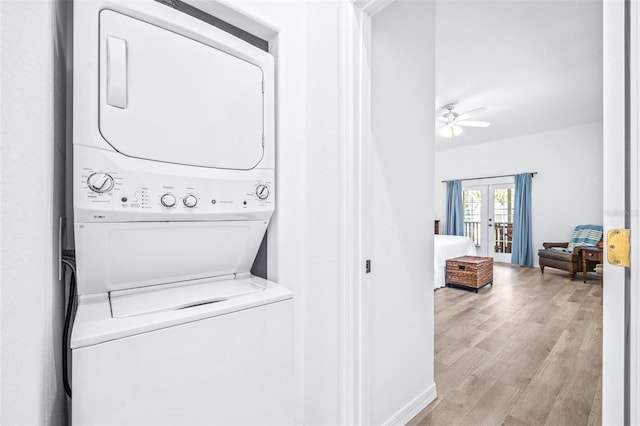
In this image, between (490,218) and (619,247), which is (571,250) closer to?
(490,218)

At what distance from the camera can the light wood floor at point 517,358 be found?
1.76m

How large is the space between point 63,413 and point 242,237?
0.76m

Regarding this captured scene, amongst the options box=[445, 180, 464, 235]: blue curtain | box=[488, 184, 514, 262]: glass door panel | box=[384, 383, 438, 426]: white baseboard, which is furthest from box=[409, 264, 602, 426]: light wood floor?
box=[445, 180, 464, 235]: blue curtain

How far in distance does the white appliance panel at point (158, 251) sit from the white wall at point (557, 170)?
6648mm

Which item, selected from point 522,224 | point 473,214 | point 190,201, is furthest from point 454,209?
point 190,201

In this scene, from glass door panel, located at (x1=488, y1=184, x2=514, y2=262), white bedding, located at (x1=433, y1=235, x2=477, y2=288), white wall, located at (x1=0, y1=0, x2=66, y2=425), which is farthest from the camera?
glass door panel, located at (x1=488, y1=184, x2=514, y2=262)

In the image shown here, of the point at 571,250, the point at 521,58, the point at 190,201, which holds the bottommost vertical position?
the point at 571,250

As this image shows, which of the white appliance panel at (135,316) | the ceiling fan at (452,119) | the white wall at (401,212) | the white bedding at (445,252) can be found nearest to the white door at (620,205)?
the white wall at (401,212)

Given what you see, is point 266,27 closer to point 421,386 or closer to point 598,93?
point 421,386

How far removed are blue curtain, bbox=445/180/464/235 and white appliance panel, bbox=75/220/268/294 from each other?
698 cm

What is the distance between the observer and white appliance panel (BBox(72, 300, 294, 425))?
74 cm

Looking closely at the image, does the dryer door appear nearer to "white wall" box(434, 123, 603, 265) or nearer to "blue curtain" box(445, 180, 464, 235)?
"white wall" box(434, 123, 603, 265)

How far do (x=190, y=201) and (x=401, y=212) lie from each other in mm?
1072

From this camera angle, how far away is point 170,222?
3.30ft
